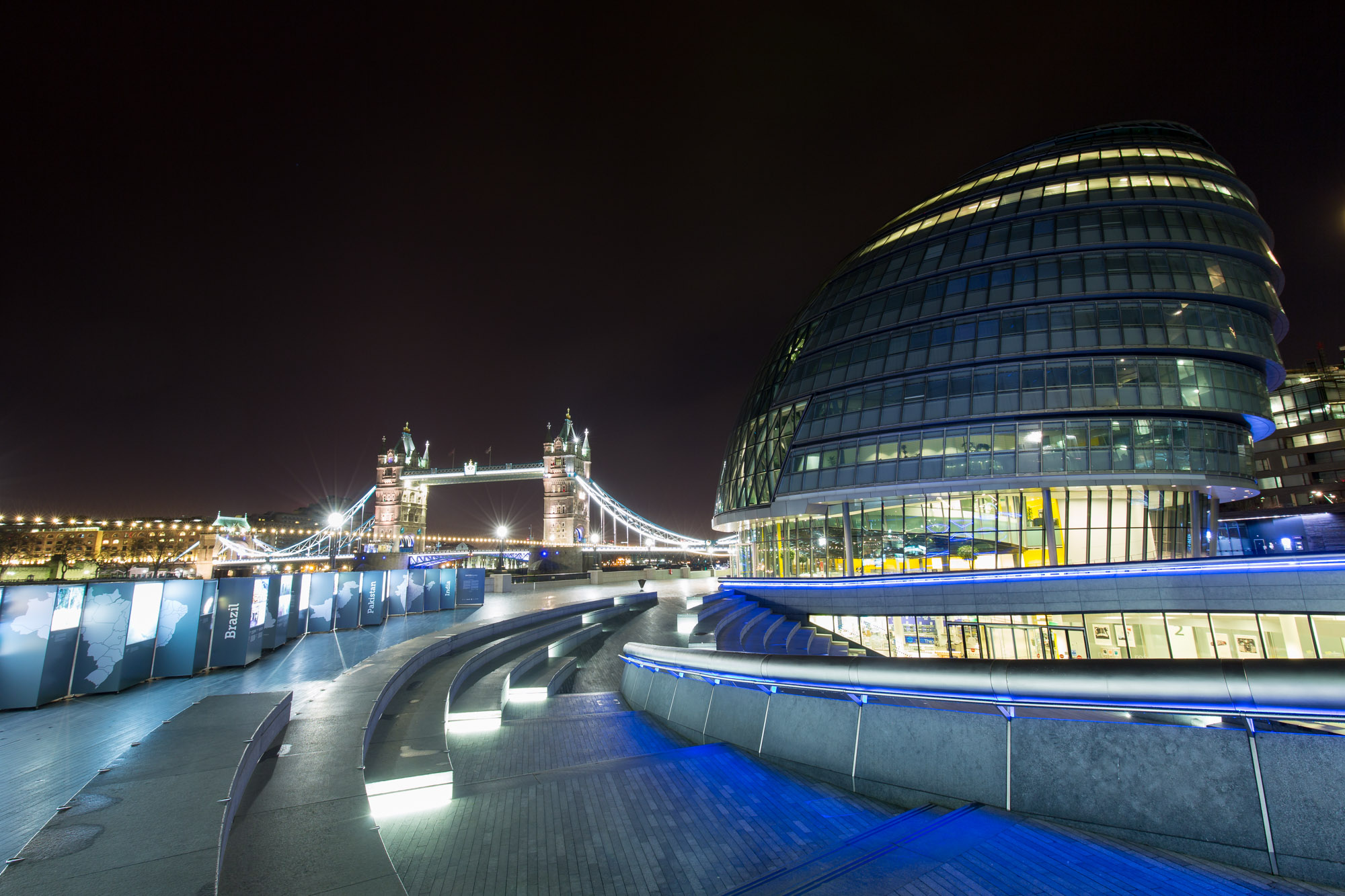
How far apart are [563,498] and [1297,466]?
117 metres

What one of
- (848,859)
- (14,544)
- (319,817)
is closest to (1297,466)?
(848,859)

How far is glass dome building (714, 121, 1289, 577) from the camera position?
91.0 feet

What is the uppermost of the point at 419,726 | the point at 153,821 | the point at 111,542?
the point at 111,542

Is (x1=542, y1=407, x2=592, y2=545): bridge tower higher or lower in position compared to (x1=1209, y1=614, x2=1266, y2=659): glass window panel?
higher

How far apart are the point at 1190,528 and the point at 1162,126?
26.4m

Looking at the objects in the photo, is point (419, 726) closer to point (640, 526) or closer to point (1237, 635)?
point (1237, 635)

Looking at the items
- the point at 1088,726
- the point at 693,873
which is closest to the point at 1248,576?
the point at 1088,726

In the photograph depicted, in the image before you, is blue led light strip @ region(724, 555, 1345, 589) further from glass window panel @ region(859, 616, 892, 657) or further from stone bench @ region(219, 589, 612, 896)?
stone bench @ region(219, 589, 612, 896)

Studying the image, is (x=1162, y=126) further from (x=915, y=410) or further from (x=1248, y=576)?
(x=1248, y=576)

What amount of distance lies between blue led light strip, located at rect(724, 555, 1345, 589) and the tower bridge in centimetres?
5977

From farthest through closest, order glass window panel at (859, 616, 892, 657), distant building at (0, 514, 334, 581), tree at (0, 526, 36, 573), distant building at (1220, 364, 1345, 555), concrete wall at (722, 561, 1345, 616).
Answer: distant building at (0, 514, 334, 581), tree at (0, 526, 36, 573), distant building at (1220, 364, 1345, 555), glass window panel at (859, 616, 892, 657), concrete wall at (722, 561, 1345, 616)

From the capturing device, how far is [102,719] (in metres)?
9.41

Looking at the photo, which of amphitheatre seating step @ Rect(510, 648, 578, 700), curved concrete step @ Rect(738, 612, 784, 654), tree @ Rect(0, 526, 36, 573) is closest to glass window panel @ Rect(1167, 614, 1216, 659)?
curved concrete step @ Rect(738, 612, 784, 654)

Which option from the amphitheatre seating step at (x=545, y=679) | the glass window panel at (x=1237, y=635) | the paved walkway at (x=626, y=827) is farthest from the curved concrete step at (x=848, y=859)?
the glass window panel at (x=1237, y=635)
